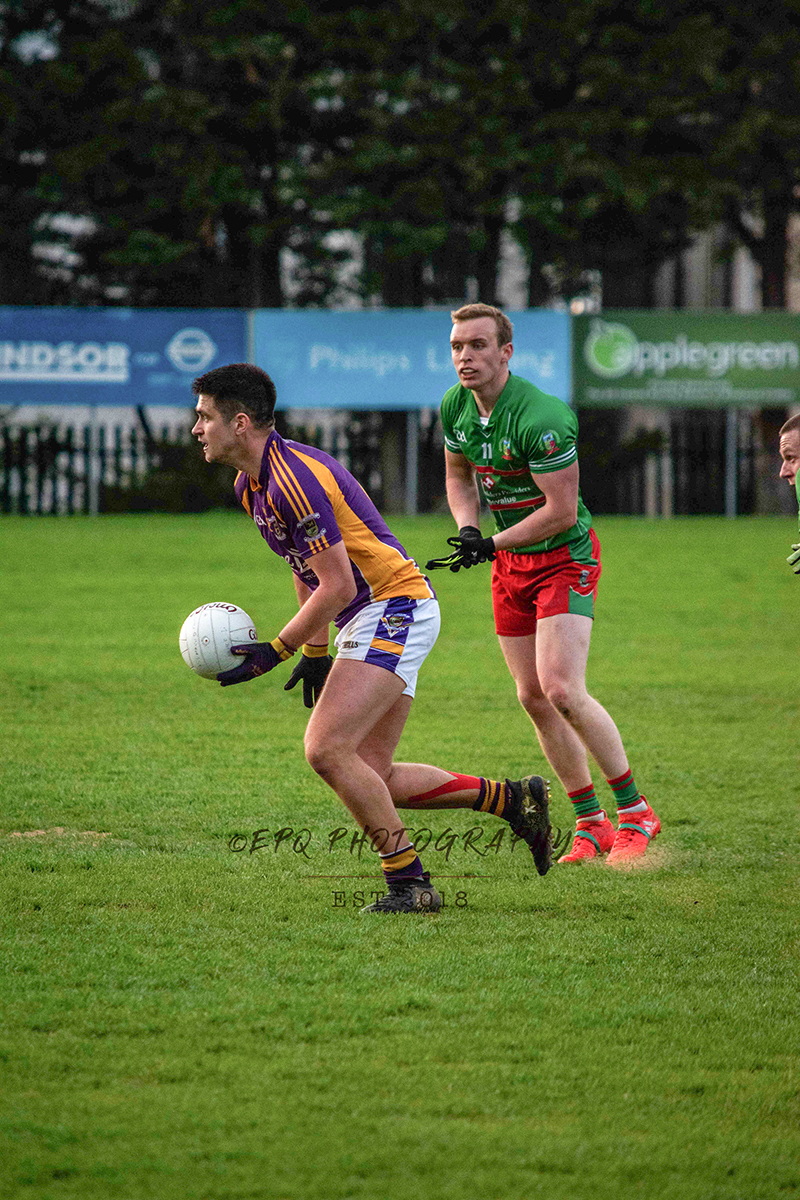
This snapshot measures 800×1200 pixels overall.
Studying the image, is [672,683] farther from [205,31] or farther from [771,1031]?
[205,31]

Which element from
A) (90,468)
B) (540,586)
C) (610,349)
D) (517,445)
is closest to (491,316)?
(517,445)

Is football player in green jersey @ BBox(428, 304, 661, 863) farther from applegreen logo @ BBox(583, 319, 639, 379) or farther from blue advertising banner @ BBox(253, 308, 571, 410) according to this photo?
applegreen logo @ BBox(583, 319, 639, 379)

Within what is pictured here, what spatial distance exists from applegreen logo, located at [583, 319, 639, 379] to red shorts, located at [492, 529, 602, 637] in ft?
67.7

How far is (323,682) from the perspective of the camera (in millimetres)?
5535

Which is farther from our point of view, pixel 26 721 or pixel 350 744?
pixel 26 721

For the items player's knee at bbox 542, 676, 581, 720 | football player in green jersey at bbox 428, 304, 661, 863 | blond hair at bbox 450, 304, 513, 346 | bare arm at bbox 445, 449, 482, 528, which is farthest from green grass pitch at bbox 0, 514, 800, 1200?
blond hair at bbox 450, 304, 513, 346

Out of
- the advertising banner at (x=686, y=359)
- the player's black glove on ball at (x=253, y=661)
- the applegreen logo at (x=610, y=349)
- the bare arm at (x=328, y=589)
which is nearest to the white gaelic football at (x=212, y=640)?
the player's black glove on ball at (x=253, y=661)

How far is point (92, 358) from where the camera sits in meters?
25.3

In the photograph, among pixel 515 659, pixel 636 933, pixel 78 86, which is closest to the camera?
pixel 636 933

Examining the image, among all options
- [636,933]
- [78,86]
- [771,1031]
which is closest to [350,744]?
[636,933]

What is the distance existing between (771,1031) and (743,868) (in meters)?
1.93

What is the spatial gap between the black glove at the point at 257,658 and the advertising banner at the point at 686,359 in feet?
72.0

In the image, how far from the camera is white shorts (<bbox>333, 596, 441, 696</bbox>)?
5.20 meters

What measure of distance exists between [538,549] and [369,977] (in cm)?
233
